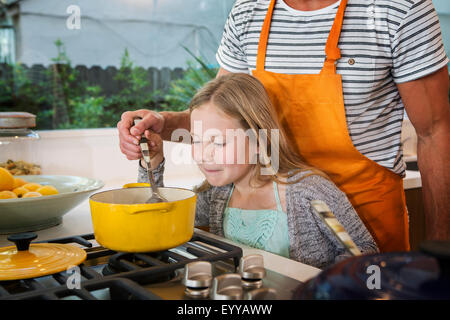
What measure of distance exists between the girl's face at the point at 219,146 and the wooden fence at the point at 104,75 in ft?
6.18

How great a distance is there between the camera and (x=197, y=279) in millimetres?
606

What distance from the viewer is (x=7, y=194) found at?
105cm

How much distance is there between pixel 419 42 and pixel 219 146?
0.54m

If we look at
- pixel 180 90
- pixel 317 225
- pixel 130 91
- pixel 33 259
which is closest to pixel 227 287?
pixel 33 259

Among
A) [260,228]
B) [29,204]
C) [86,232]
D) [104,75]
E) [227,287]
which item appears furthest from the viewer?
[104,75]

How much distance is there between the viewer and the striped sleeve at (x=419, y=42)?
43.1 inches

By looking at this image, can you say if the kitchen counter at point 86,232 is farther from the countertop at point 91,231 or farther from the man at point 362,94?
the man at point 362,94

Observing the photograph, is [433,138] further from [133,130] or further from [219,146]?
[133,130]

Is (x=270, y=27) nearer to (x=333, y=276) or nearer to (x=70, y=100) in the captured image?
(x=333, y=276)

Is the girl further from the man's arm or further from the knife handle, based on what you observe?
the knife handle

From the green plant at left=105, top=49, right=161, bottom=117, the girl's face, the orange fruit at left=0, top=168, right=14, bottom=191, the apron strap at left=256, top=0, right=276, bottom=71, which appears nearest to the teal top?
the girl's face

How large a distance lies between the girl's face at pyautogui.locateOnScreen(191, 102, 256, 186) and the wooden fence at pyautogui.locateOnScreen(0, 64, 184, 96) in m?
1.88

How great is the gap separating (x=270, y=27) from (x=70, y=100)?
1985 mm

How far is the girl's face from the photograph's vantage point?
46.2 inches
